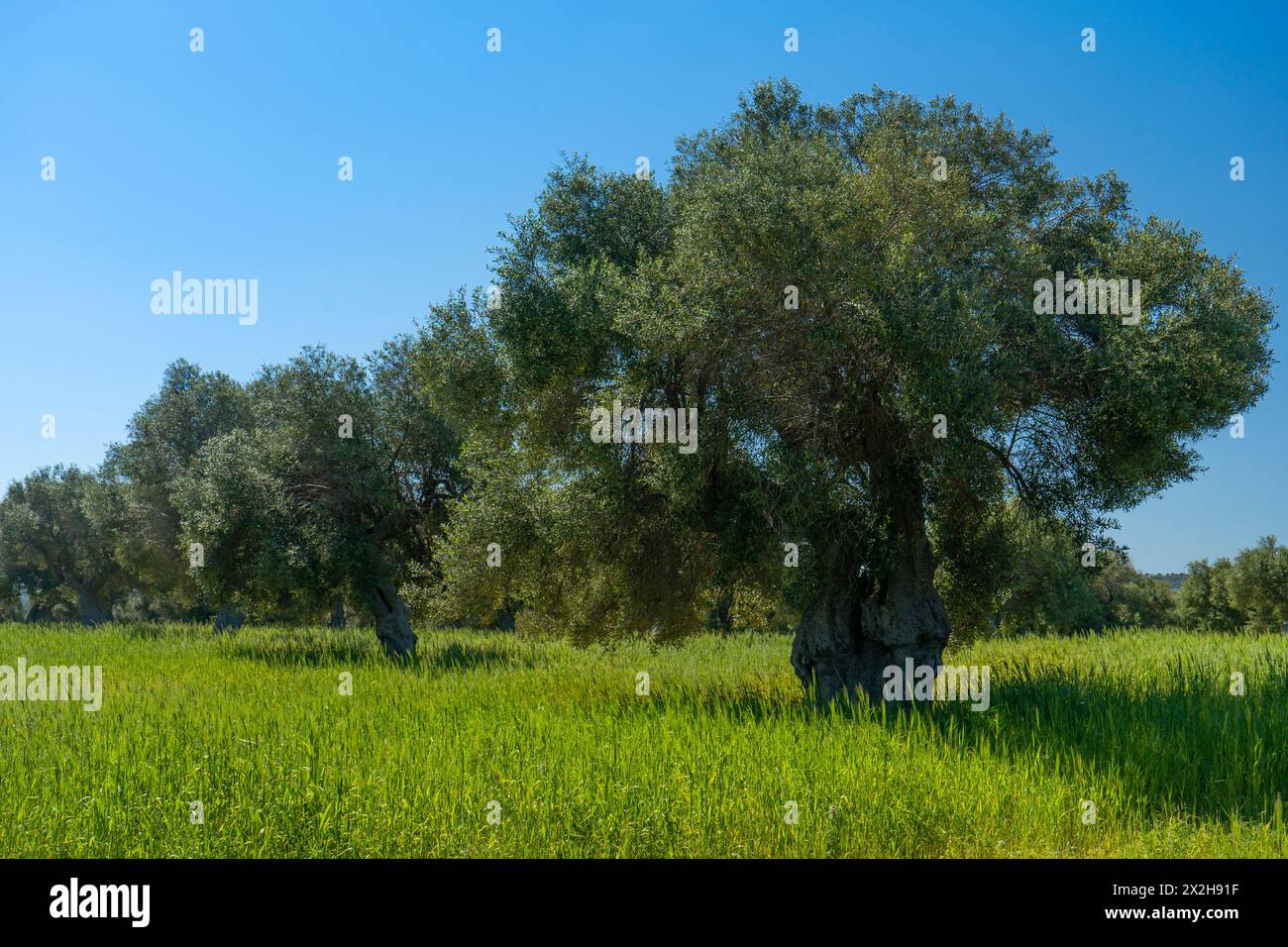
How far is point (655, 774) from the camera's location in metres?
11.6

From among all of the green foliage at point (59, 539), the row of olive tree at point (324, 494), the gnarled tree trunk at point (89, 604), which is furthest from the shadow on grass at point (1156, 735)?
the gnarled tree trunk at point (89, 604)

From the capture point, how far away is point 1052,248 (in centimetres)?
1855

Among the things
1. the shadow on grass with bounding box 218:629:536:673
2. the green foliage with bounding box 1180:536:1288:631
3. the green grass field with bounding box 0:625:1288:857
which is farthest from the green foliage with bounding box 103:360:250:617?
the green foliage with bounding box 1180:536:1288:631

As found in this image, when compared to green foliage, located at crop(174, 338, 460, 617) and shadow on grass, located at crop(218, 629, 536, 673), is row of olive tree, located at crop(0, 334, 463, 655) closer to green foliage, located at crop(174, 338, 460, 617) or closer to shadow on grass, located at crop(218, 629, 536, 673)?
green foliage, located at crop(174, 338, 460, 617)

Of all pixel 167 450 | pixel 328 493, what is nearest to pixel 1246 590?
pixel 328 493

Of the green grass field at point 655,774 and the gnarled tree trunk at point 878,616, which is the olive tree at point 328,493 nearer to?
the green grass field at point 655,774

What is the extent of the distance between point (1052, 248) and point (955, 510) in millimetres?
6676

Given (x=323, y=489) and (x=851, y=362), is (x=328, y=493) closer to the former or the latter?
(x=323, y=489)

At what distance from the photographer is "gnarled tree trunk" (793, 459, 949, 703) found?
17719 millimetres

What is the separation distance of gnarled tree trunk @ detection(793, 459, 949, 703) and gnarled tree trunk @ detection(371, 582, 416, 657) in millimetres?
19366

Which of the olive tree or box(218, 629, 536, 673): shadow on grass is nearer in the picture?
box(218, 629, 536, 673): shadow on grass
